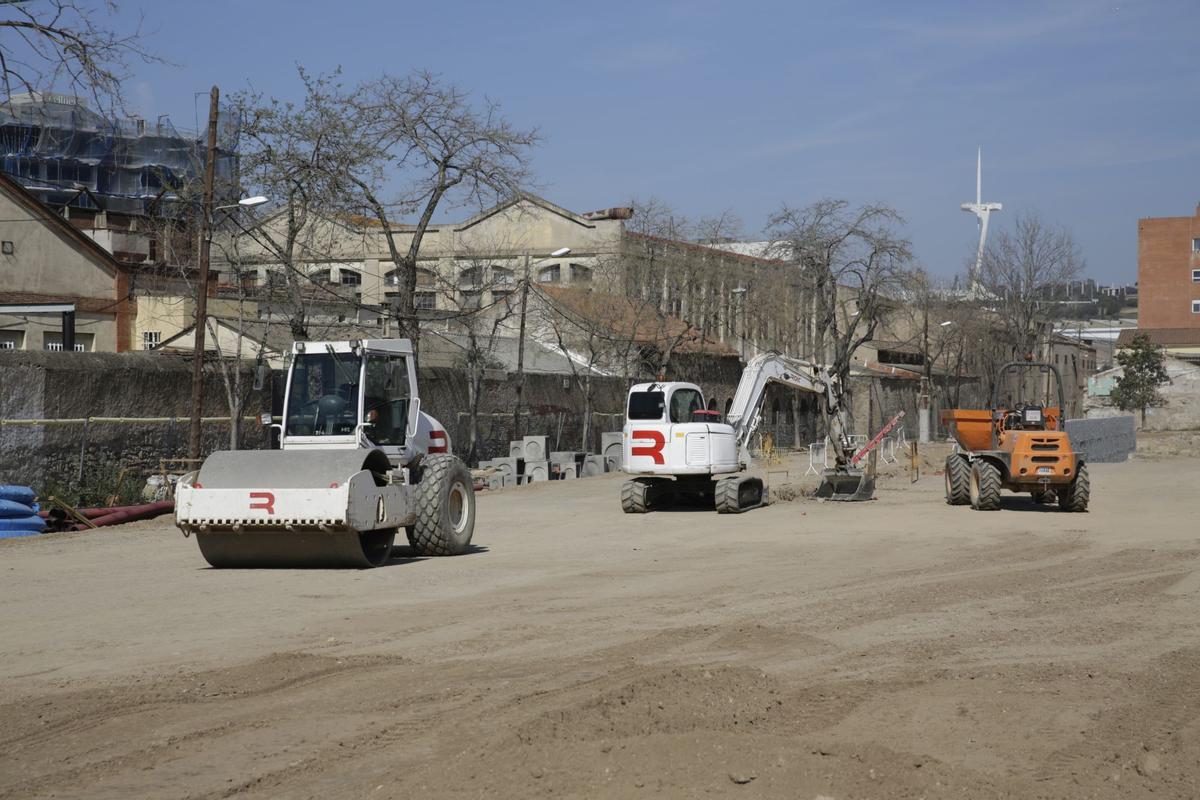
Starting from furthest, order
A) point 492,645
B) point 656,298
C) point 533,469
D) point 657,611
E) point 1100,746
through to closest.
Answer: point 656,298
point 533,469
point 657,611
point 492,645
point 1100,746

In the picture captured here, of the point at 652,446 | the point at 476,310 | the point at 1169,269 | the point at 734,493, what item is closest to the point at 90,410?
the point at 476,310

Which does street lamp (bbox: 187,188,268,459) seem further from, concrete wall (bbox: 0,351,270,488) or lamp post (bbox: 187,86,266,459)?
concrete wall (bbox: 0,351,270,488)

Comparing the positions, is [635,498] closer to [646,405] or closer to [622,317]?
[646,405]

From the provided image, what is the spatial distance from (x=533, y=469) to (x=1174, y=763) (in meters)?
28.5

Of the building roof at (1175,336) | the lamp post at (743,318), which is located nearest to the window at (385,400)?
the lamp post at (743,318)

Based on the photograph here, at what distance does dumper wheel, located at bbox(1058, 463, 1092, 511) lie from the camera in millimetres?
25031

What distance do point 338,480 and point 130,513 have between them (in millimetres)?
10099

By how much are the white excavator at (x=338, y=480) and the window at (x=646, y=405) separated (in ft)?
22.5

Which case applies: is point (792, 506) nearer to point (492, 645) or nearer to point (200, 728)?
point (492, 645)

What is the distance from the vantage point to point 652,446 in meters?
24.6

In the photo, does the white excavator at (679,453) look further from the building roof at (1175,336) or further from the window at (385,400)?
the building roof at (1175,336)

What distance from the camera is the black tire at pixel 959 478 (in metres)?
26.3

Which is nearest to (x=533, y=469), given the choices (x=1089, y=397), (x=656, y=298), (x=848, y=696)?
(x=656, y=298)

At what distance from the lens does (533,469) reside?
35125 millimetres
